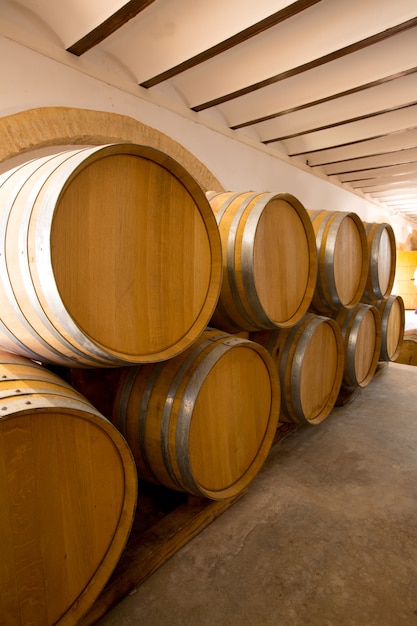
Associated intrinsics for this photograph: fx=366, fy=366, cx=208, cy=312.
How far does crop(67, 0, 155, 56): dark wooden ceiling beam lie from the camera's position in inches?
81.7

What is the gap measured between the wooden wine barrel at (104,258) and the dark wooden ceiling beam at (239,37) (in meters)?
1.55

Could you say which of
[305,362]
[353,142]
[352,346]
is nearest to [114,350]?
[305,362]

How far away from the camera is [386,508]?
1.96 meters

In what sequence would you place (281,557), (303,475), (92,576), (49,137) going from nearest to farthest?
(92,576), (281,557), (303,475), (49,137)

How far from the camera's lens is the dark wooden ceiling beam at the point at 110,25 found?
6.81 feet

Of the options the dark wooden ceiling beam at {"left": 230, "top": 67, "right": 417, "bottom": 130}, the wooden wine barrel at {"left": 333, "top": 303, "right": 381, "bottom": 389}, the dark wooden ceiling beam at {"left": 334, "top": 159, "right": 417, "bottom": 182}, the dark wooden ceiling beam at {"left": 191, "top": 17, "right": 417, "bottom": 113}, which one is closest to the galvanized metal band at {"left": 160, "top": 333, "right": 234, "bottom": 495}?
the wooden wine barrel at {"left": 333, "top": 303, "right": 381, "bottom": 389}

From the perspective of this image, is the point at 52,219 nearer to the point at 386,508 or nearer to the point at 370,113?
the point at 386,508

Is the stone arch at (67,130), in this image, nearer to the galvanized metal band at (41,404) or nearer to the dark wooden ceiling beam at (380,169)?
the galvanized metal band at (41,404)

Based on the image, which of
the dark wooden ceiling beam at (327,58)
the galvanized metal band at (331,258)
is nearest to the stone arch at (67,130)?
the dark wooden ceiling beam at (327,58)

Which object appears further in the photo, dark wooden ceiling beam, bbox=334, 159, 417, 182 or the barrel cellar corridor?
dark wooden ceiling beam, bbox=334, 159, 417, 182

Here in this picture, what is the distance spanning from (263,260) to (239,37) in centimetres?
162

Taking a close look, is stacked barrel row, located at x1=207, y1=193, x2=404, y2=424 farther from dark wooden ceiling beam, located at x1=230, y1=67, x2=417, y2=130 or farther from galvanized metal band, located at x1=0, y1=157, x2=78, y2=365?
dark wooden ceiling beam, located at x1=230, y1=67, x2=417, y2=130

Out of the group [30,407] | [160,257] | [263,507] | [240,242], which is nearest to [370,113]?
[240,242]

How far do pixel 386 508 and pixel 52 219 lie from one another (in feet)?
6.96
